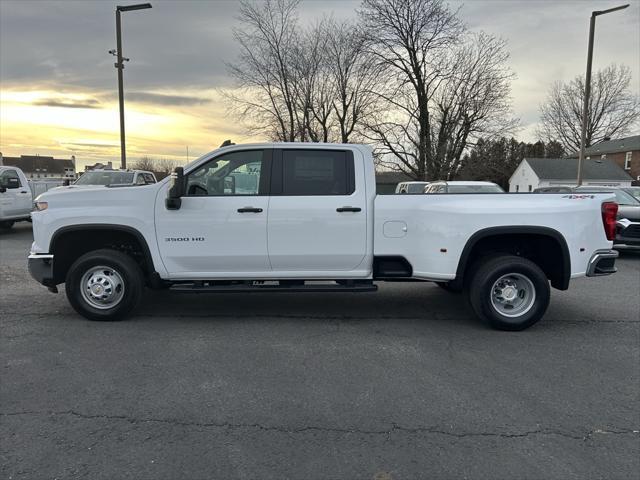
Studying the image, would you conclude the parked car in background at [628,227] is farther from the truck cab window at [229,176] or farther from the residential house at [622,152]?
the residential house at [622,152]

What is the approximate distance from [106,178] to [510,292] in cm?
1299

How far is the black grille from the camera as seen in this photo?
11.5m

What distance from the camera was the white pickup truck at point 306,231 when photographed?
5426 mm

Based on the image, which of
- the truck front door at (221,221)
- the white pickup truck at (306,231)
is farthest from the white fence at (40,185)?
the truck front door at (221,221)

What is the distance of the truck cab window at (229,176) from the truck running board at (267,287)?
1081 millimetres

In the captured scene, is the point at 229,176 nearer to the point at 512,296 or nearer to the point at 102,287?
the point at 102,287

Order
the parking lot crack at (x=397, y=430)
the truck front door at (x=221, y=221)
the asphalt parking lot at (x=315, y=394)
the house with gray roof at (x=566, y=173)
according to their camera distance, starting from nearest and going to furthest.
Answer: the asphalt parking lot at (x=315, y=394), the parking lot crack at (x=397, y=430), the truck front door at (x=221, y=221), the house with gray roof at (x=566, y=173)

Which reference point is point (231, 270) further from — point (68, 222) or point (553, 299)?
point (553, 299)

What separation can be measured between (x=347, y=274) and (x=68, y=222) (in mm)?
3236

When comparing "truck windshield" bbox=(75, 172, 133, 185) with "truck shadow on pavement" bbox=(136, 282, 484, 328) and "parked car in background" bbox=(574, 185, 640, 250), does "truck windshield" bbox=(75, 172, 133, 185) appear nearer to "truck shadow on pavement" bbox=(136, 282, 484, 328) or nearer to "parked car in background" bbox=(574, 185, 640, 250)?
"truck shadow on pavement" bbox=(136, 282, 484, 328)

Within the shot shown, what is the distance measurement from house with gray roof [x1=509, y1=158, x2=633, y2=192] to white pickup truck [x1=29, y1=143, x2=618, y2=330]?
50.4 m

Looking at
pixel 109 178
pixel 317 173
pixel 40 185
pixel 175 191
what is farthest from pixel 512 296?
pixel 40 185

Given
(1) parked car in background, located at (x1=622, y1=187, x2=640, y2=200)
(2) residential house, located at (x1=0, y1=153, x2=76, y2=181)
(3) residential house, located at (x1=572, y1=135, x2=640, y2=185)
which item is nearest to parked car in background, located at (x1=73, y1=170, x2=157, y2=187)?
(1) parked car in background, located at (x1=622, y1=187, x2=640, y2=200)

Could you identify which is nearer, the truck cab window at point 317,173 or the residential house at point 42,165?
the truck cab window at point 317,173
